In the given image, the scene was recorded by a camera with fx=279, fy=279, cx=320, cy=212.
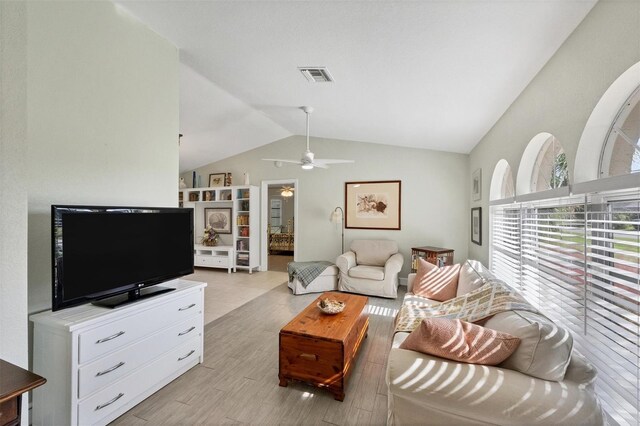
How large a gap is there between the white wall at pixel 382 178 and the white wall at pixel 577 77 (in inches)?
91.5

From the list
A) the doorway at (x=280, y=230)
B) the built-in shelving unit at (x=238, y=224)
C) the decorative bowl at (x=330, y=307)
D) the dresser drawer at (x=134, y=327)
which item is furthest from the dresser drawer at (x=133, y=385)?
the doorway at (x=280, y=230)

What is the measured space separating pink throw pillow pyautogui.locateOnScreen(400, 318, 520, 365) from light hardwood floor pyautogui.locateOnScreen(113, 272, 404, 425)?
0.73m

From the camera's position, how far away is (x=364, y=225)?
5418 millimetres

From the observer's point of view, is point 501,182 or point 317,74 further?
point 501,182

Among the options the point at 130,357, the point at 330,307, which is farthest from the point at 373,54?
the point at 130,357

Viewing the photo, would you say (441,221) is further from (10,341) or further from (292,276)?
(10,341)

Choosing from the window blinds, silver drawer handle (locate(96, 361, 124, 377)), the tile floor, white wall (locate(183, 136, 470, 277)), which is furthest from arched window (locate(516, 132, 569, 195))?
the tile floor

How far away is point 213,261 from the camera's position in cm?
628

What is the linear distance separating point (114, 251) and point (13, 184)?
2.47 ft

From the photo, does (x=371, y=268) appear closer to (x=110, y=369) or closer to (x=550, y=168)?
(x=550, y=168)

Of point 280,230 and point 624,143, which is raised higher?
point 624,143

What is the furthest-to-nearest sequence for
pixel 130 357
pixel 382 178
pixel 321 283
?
pixel 382 178 < pixel 321 283 < pixel 130 357

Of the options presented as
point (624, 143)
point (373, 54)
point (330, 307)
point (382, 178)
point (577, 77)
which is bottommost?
point (330, 307)

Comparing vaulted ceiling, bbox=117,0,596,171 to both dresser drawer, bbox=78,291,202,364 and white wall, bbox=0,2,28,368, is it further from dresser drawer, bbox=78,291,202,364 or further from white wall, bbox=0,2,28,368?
dresser drawer, bbox=78,291,202,364
